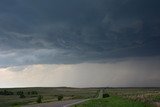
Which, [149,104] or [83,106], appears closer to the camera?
[83,106]

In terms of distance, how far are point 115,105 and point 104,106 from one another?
2027mm

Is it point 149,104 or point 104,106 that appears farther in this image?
point 149,104

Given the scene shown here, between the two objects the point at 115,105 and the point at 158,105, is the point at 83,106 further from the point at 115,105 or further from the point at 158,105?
the point at 158,105

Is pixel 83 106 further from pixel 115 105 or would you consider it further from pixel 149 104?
pixel 149 104

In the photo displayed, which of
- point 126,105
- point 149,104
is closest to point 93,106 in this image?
point 126,105

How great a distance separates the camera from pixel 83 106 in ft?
183

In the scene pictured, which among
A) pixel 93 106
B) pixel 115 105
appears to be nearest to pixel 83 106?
pixel 93 106

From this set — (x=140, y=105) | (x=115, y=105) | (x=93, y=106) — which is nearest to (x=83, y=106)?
(x=93, y=106)

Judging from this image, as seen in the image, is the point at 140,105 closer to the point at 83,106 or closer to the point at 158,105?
the point at 158,105

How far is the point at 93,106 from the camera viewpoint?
55.8 meters

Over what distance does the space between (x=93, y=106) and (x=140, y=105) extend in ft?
27.1

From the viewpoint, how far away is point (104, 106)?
56094mm

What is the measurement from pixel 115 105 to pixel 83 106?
17.6ft

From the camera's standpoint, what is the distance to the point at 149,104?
60.2m
